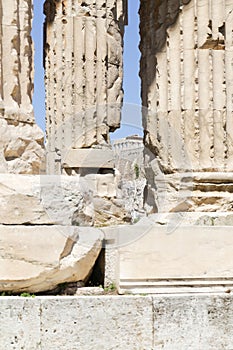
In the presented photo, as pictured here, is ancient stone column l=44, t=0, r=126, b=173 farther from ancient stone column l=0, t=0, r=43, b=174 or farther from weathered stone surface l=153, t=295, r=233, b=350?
weathered stone surface l=153, t=295, r=233, b=350

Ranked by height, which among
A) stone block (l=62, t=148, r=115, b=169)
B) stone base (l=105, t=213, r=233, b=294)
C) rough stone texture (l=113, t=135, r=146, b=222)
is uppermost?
stone base (l=105, t=213, r=233, b=294)

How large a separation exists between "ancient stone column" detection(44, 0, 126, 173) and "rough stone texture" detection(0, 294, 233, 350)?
27.6ft

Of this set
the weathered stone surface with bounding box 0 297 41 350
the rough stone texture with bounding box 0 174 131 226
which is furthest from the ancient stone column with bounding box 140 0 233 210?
the weathered stone surface with bounding box 0 297 41 350

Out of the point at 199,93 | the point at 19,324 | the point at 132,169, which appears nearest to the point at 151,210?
the point at 199,93

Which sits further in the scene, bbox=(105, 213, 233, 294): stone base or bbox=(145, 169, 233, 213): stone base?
bbox=(145, 169, 233, 213): stone base

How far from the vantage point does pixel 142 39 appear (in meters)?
12.0

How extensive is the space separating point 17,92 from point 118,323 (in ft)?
9.22

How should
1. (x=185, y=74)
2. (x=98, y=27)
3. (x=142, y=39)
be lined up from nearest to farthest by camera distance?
(x=185, y=74)
(x=142, y=39)
(x=98, y=27)

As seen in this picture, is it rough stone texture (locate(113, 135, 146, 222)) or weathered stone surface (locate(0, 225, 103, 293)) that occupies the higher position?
weathered stone surface (locate(0, 225, 103, 293))

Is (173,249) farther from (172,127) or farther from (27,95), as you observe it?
(172,127)

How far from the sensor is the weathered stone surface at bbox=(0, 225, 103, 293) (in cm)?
596

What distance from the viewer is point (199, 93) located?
10.3 meters

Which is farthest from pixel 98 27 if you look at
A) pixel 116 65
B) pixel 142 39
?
pixel 142 39

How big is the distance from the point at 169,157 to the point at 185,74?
1241 mm
